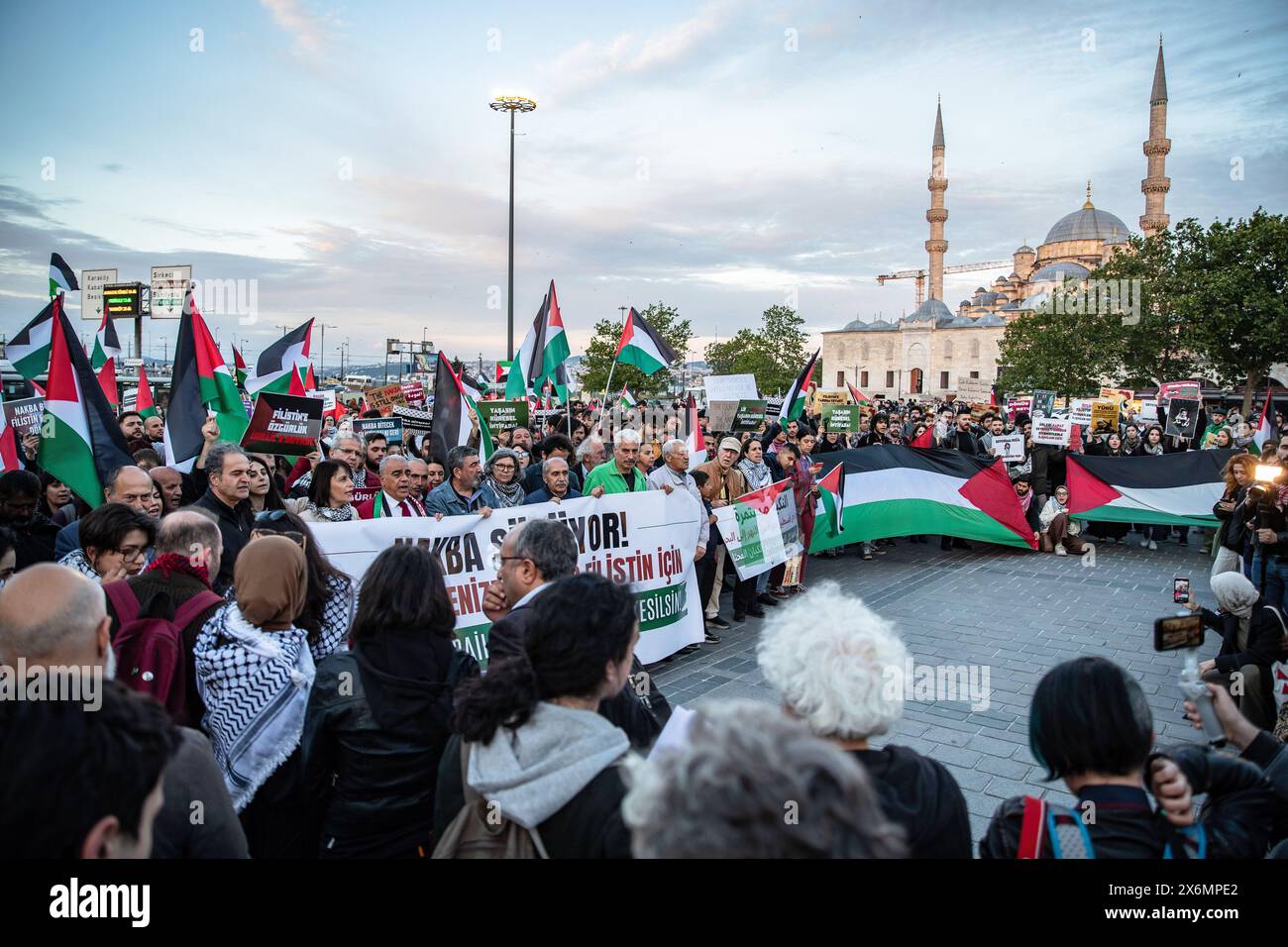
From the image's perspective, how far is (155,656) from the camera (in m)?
2.75

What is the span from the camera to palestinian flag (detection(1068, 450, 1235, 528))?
12.0 meters

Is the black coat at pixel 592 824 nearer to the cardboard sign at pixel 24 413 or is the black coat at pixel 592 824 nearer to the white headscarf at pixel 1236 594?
the white headscarf at pixel 1236 594

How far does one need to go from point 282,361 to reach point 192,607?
790cm

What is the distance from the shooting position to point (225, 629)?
276 cm

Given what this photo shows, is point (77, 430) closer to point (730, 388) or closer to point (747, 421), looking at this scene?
point (747, 421)

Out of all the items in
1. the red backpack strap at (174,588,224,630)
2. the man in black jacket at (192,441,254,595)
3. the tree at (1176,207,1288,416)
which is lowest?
the red backpack strap at (174,588,224,630)

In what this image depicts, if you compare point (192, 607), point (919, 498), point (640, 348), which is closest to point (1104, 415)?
point (919, 498)

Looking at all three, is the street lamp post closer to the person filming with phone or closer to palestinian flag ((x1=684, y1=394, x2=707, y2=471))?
palestinian flag ((x1=684, y1=394, x2=707, y2=471))

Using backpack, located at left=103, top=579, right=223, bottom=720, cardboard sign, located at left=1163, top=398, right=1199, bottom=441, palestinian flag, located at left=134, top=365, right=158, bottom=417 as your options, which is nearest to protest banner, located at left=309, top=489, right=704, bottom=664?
backpack, located at left=103, top=579, right=223, bottom=720

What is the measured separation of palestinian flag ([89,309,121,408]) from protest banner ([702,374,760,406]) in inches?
315

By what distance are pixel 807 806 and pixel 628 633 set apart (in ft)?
3.32

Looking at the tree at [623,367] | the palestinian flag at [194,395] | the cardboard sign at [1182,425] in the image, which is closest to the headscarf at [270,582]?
the palestinian flag at [194,395]

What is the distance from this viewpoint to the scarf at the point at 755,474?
884cm
